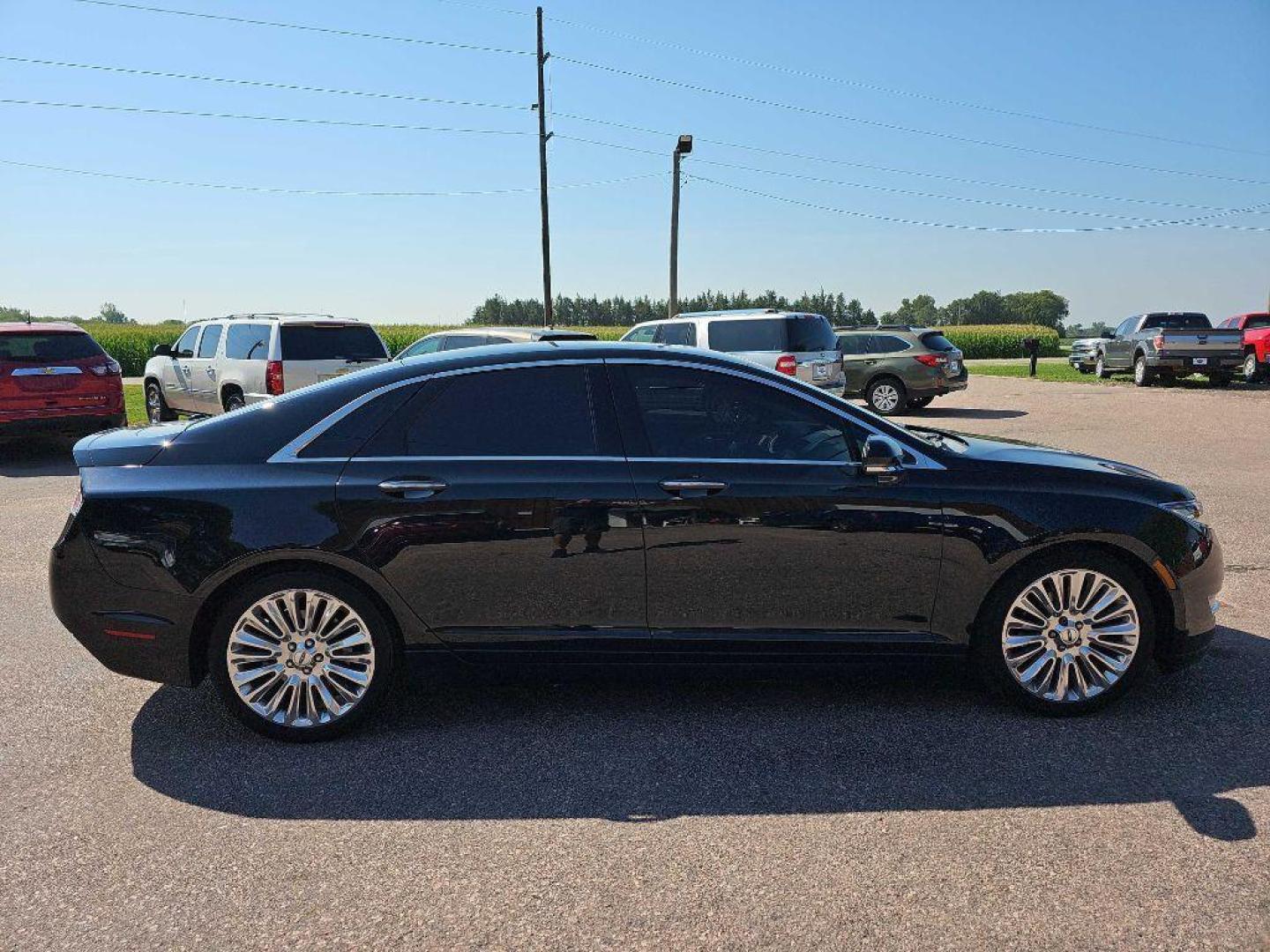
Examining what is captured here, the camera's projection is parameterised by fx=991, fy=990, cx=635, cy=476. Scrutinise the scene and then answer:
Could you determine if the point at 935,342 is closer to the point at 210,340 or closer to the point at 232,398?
the point at 232,398

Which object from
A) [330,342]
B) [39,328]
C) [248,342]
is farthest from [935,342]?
[39,328]

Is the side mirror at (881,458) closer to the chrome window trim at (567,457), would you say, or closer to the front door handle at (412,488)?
the chrome window trim at (567,457)

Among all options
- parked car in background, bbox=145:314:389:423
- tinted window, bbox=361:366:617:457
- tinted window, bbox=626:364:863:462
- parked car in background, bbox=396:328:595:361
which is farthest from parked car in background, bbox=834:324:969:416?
tinted window, bbox=361:366:617:457

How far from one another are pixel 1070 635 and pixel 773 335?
1122 centimetres

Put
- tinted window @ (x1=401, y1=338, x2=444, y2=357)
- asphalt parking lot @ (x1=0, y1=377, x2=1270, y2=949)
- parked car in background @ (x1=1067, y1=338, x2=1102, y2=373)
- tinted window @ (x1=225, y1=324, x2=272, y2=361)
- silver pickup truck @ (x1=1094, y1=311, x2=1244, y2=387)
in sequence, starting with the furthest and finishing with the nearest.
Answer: parked car in background @ (x1=1067, y1=338, x2=1102, y2=373), silver pickup truck @ (x1=1094, y1=311, x2=1244, y2=387), tinted window @ (x1=225, y1=324, x2=272, y2=361), tinted window @ (x1=401, y1=338, x2=444, y2=357), asphalt parking lot @ (x1=0, y1=377, x2=1270, y2=949)

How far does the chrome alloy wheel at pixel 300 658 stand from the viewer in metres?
4.07

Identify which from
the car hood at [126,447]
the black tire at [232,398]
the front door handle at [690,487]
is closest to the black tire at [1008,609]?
the front door handle at [690,487]

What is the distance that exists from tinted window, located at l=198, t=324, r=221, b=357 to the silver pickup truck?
2141cm

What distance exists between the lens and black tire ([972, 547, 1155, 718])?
4227mm

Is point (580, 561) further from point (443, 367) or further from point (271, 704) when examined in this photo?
point (271, 704)

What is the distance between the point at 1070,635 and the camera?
426cm

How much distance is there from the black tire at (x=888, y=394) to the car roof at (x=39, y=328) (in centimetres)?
1434

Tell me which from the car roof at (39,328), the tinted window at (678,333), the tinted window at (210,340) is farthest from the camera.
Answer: the tinted window at (678,333)

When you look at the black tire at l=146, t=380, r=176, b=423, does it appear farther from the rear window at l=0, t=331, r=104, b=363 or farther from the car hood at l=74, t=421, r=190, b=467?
the car hood at l=74, t=421, r=190, b=467
